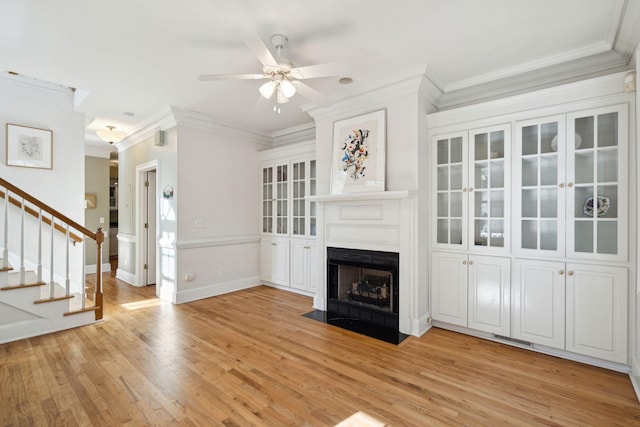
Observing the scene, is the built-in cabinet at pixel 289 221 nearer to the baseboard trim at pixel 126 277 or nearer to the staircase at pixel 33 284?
the baseboard trim at pixel 126 277

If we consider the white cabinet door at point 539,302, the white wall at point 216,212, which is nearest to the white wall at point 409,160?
the white cabinet door at point 539,302

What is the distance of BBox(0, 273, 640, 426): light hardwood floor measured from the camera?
2.00 meters

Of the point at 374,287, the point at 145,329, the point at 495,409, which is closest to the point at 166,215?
the point at 145,329

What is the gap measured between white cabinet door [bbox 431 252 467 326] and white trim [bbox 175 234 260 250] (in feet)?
10.5

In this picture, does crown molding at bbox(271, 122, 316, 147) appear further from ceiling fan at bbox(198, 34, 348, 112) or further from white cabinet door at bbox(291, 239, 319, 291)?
ceiling fan at bbox(198, 34, 348, 112)

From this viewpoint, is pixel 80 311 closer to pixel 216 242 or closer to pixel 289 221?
pixel 216 242

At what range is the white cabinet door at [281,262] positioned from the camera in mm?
5148

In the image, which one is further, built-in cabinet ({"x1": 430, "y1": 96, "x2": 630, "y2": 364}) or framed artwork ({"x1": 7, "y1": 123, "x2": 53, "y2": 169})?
framed artwork ({"x1": 7, "y1": 123, "x2": 53, "y2": 169})

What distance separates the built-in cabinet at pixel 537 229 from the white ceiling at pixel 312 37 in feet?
2.04

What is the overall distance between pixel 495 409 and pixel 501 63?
312 cm

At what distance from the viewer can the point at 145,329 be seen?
3.46 m

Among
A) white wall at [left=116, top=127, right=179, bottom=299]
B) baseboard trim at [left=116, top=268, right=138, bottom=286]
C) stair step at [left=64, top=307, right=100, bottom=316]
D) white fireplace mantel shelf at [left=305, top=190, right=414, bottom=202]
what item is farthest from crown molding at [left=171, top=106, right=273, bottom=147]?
baseboard trim at [left=116, top=268, right=138, bottom=286]

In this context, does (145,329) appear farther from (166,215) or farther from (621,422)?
(621,422)

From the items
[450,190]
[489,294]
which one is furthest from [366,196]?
[489,294]
